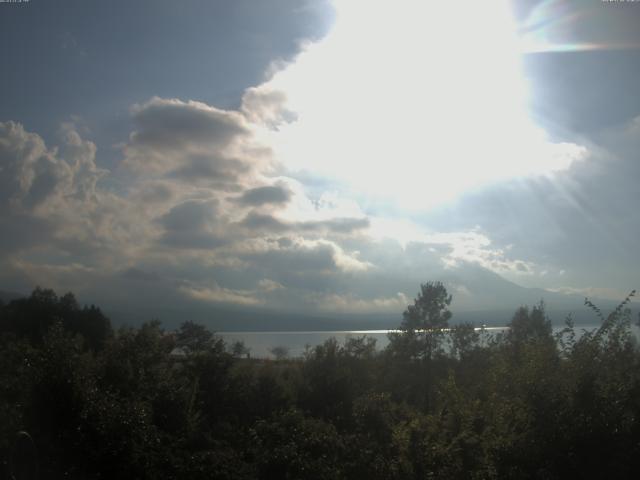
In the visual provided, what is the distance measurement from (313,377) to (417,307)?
1294cm

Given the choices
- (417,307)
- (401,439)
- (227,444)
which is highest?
(417,307)

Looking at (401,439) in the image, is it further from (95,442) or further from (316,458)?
(95,442)

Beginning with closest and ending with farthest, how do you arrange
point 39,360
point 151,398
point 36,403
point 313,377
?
point 36,403 → point 39,360 → point 151,398 → point 313,377

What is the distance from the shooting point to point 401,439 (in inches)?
462

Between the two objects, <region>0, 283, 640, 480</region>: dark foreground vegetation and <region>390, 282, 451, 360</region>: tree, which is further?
<region>390, 282, 451, 360</region>: tree

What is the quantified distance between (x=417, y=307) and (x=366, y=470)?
26755 mm

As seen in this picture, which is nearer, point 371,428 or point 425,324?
point 371,428

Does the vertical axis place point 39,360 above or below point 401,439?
above

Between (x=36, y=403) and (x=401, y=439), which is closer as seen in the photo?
(x=401, y=439)

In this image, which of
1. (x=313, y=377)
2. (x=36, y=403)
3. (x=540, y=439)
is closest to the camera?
(x=540, y=439)

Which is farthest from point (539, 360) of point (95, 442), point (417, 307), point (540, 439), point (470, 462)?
point (417, 307)

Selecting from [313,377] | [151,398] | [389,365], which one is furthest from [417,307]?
[151,398]

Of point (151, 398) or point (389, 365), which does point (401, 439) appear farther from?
point (389, 365)

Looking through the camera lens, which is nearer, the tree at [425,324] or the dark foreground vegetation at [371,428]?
the dark foreground vegetation at [371,428]
